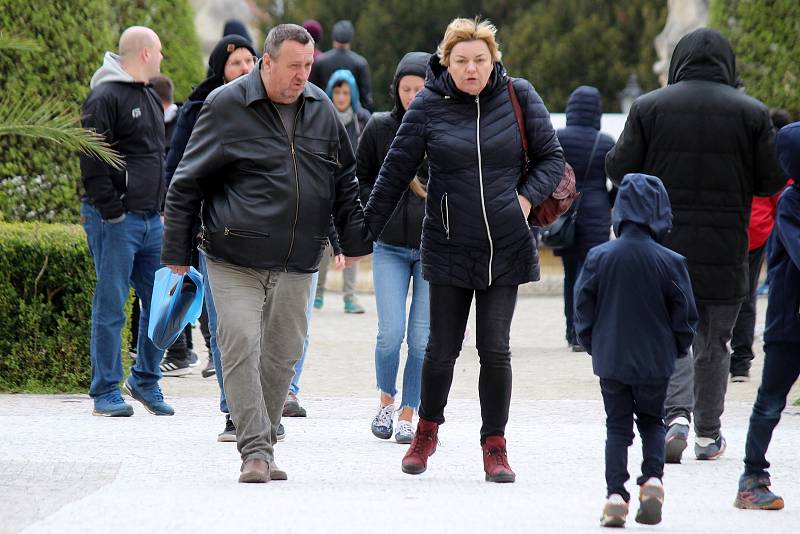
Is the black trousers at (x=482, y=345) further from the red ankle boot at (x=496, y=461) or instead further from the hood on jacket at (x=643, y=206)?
the hood on jacket at (x=643, y=206)

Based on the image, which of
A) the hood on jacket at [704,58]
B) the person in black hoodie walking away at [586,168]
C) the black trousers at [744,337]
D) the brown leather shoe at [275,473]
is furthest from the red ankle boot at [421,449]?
the person in black hoodie walking away at [586,168]

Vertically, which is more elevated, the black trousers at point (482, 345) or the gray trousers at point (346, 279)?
the black trousers at point (482, 345)

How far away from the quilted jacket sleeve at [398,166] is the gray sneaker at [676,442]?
5.37 ft

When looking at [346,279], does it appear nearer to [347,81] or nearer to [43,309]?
[347,81]

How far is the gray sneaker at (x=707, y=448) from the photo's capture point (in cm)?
715

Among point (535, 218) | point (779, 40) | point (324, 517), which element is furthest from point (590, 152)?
point (324, 517)

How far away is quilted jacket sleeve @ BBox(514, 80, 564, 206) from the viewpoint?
6.51 meters

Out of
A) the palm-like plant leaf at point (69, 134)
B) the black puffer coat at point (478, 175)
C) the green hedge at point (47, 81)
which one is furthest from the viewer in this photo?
the green hedge at point (47, 81)

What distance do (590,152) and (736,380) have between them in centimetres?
231

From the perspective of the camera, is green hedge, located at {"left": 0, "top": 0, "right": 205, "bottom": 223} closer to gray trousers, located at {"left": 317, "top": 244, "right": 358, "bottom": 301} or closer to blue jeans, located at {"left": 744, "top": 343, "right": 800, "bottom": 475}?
gray trousers, located at {"left": 317, "top": 244, "right": 358, "bottom": 301}

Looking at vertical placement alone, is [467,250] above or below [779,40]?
below

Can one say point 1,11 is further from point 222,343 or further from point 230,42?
point 222,343

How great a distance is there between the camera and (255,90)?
6.38 metres

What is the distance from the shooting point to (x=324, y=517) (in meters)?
5.64
